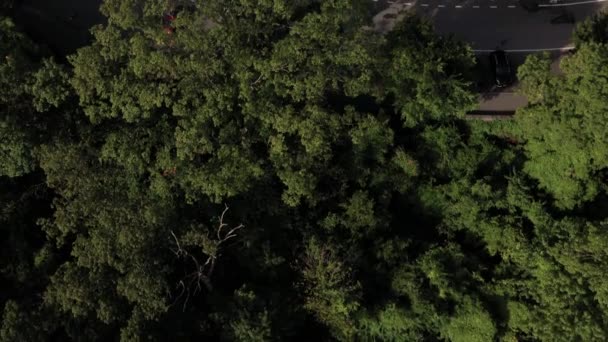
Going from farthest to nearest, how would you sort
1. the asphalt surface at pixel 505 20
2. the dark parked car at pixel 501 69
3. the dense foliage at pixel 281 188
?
the asphalt surface at pixel 505 20 → the dark parked car at pixel 501 69 → the dense foliage at pixel 281 188

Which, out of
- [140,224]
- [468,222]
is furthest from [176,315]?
[468,222]

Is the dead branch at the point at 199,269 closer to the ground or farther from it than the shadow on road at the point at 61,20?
closer to the ground

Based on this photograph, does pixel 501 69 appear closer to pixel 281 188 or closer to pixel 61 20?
pixel 281 188

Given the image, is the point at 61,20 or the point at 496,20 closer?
the point at 61,20

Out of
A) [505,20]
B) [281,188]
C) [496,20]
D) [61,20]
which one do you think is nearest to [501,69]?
[496,20]

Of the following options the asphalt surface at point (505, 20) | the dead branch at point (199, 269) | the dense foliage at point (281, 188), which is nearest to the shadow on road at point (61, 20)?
the dense foliage at point (281, 188)

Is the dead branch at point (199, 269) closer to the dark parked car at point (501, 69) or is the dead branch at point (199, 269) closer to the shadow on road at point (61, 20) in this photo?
the shadow on road at point (61, 20)

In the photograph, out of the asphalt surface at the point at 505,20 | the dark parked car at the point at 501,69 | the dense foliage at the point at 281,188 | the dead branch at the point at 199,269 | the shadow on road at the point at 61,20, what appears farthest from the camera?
the asphalt surface at the point at 505,20
